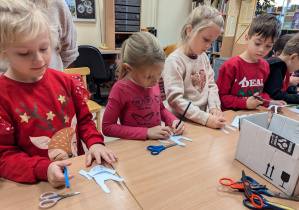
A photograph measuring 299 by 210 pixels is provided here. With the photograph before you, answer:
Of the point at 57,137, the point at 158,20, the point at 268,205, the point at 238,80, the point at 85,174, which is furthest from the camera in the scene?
the point at 158,20

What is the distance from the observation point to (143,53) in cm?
92

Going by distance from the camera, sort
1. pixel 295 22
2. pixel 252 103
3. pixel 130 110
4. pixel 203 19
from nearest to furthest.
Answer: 1. pixel 130 110
2. pixel 203 19
3. pixel 252 103
4. pixel 295 22

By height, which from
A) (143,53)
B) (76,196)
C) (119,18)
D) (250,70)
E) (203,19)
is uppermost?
(119,18)

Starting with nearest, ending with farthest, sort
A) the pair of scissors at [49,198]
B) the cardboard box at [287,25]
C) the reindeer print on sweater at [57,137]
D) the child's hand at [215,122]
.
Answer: the pair of scissors at [49,198]
the reindeer print on sweater at [57,137]
the child's hand at [215,122]
the cardboard box at [287,25]

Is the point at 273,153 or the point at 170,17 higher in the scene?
the point at 170,17

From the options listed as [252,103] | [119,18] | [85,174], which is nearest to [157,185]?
[85,174]

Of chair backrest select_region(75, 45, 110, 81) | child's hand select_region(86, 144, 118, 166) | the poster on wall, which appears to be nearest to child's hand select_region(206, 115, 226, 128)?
child's hand select_region(86, 144, 118, 166)

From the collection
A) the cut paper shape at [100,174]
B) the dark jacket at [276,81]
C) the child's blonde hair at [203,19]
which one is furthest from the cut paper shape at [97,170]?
the dark jacket at [276,81]

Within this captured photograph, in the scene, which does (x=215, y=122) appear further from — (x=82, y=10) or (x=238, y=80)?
(x=82, y=10)

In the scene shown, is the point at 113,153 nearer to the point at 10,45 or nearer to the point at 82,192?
the point at 82,192

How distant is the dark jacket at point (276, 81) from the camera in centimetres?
157

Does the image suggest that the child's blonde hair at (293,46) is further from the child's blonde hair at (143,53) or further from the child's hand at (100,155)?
the child's hand at (100,155)

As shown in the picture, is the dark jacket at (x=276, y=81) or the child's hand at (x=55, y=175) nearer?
the child's hand at (x=55, y=175)

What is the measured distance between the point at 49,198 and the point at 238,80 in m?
1.33
